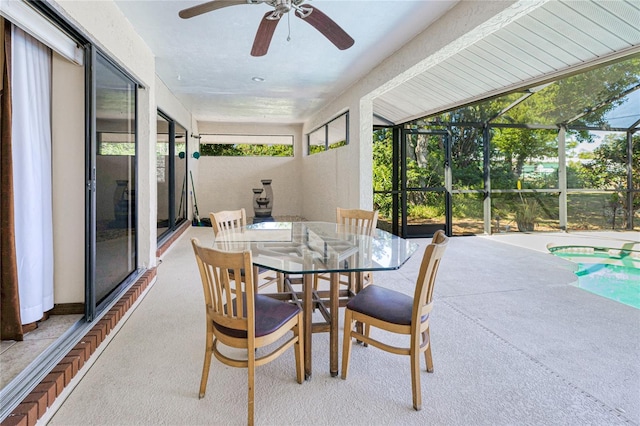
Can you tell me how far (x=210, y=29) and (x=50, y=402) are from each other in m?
3.44

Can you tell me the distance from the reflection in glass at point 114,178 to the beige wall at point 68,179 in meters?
0.12

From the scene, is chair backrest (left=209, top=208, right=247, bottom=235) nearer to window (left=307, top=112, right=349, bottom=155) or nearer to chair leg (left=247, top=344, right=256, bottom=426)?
chair leg (left=247, top=344, right=256, bottom=426)

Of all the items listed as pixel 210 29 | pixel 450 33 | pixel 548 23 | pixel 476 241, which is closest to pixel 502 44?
pixel 548 23

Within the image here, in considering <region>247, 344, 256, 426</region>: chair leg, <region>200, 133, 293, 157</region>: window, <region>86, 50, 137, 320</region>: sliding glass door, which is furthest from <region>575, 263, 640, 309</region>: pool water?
<region>200, 133, 293, 157</region>: window

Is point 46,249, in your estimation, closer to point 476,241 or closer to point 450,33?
point 450,33

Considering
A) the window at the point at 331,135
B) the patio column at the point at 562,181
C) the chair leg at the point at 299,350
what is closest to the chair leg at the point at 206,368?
the chair leg at the point at 299,350

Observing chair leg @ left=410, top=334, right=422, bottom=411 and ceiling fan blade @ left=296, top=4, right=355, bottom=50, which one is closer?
chair leg @ left=410, top=334, right=422, bottom=411

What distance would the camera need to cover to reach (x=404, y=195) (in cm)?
668

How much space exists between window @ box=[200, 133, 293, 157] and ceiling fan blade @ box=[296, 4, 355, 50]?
7.40m

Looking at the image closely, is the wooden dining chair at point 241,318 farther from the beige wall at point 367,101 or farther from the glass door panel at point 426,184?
the glass door panel at point 426,184

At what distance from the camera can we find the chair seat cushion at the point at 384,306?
1.84 meters

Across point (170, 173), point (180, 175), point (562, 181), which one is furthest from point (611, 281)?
point (180, 175)

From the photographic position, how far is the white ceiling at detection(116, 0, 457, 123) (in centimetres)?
320

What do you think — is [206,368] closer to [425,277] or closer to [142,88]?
[425,277]
